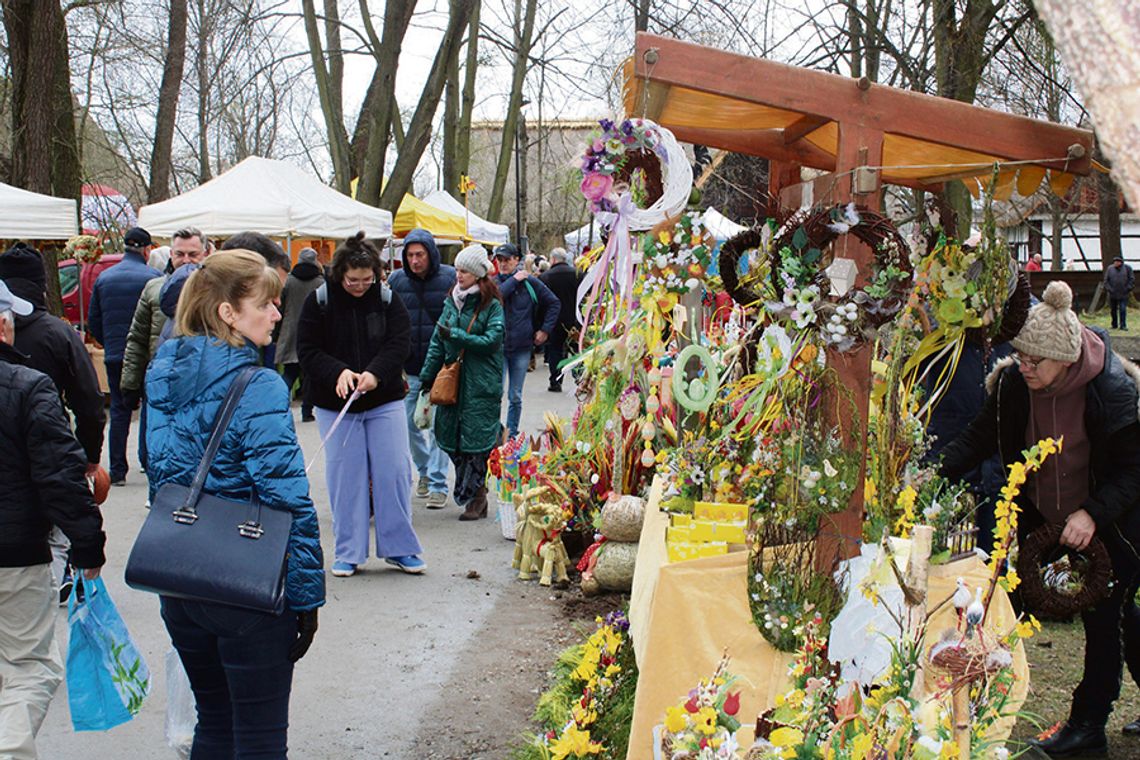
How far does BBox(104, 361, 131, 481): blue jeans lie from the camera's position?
8.89 m

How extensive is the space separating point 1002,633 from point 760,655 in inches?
28.7

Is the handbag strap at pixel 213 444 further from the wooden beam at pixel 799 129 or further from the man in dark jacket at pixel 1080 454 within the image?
the man in dark jacket at pixel 1080 454

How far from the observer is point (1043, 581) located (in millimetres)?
4176

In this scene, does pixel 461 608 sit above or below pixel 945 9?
below

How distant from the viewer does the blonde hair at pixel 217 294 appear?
10.6 feet

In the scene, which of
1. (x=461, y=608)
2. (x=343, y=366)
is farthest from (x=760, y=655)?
(x=343, y=366)

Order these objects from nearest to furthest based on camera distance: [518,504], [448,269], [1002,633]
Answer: [1002,633] → [518,504] → [448,269]

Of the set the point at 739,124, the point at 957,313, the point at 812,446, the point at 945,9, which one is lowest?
the point at 812,446

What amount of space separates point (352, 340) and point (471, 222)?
57.4 feet

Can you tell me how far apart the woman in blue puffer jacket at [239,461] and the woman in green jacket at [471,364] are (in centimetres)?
427

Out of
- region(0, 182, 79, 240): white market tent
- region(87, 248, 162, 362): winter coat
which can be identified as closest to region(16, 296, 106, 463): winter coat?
region(87, 248, 162, 362): winter coat

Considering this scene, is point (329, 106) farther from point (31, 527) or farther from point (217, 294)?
point (217, 294)

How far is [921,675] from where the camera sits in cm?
286

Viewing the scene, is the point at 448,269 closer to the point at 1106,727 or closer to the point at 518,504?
the point at 518,504
